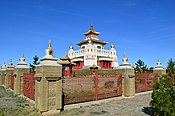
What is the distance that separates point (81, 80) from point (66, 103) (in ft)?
6.10

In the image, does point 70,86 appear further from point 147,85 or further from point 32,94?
point 147,85

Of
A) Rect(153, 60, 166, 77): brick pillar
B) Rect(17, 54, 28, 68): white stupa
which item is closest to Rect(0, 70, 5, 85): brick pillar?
Rect(17, 54, 28, 68): white stupa

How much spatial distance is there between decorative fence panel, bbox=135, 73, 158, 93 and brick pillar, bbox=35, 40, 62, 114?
6859 mm

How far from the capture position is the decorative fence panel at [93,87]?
10.1 m

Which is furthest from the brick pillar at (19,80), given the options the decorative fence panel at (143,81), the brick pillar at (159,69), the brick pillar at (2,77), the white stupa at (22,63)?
the brick pillar at (159,69)

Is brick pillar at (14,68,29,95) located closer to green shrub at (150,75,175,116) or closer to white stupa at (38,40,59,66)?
white stupa at (38,40,59,66)

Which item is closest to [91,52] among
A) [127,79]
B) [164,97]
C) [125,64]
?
[125,64]

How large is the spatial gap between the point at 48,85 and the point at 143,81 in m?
8.56

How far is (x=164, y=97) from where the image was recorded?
625 cm

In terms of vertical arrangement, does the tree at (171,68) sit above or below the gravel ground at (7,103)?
above

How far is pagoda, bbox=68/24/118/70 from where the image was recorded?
129 feet

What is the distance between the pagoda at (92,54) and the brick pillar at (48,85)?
2883 cm

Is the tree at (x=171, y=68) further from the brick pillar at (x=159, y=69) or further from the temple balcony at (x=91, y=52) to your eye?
the temple balcony at (x=91, y=52)

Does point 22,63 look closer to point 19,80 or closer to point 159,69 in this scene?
point 19,80
